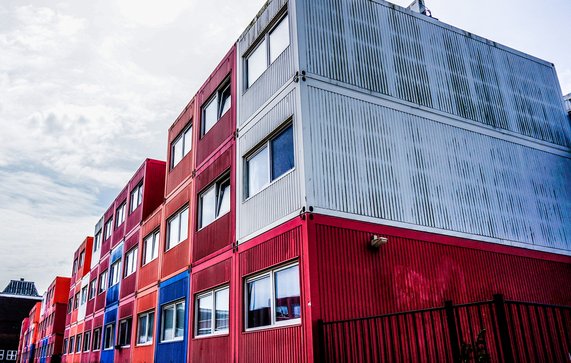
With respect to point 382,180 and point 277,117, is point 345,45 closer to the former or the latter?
point 277,117

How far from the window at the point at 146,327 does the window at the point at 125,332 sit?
1.74 m

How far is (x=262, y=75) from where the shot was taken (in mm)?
13438

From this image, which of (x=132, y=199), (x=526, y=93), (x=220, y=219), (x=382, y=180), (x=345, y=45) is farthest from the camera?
(x=132, y=199)

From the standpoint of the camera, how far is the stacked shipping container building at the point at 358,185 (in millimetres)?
10414

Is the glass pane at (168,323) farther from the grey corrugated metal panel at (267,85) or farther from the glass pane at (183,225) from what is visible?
the grey corrugated metal panel at (267,85)

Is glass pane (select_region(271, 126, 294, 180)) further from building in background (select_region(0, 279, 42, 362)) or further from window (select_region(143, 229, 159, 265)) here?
building in background (select_region(0, 279, 42, 362))

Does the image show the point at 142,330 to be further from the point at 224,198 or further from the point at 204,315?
the point at 224,198

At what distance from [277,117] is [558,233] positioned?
9033mm

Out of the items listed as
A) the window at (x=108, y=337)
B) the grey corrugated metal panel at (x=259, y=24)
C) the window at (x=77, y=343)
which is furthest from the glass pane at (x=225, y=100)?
the window at (x=77, y=343)

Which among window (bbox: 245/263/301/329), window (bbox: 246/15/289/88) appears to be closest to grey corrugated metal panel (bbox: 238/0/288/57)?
window (bbox: 246/15/289/88)

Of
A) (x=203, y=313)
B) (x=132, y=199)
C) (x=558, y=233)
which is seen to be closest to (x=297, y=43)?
(x=203, y=313)

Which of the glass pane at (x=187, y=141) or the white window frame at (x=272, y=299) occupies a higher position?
the glass pane at (x=187, y=141)

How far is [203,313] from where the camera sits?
14852mm

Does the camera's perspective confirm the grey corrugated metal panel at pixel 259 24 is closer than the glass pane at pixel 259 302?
No
